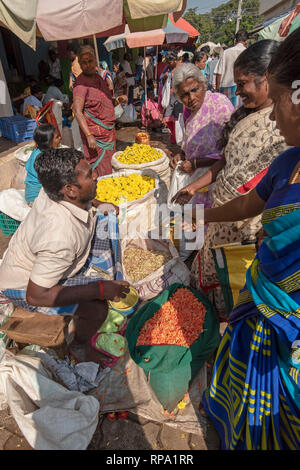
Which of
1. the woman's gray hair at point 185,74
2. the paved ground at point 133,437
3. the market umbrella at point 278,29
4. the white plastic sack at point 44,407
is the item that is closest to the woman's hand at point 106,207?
the woman's gray hair at point 185,74

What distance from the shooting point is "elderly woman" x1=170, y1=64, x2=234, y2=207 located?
2783 millimetres

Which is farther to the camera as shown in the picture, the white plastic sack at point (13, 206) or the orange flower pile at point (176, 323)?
the white plastic sack at point (13, 206)

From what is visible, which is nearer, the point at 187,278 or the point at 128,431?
the point at 128,431

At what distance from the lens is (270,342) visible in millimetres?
1263

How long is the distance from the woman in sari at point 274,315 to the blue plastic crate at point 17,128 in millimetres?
5876

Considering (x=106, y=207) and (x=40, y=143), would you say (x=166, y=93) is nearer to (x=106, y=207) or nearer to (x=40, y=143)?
(x=40, y=143)

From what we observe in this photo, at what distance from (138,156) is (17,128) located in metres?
3.33

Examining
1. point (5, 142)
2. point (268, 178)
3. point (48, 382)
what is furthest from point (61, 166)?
point (5, 142)

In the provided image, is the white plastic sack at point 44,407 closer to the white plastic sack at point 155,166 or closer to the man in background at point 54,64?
the white plastic sack at point 155,166

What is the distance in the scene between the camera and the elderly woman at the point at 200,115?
2.78 meters

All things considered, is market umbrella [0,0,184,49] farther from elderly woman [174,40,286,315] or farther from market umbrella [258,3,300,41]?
market umbrella [258,3,300,41]
